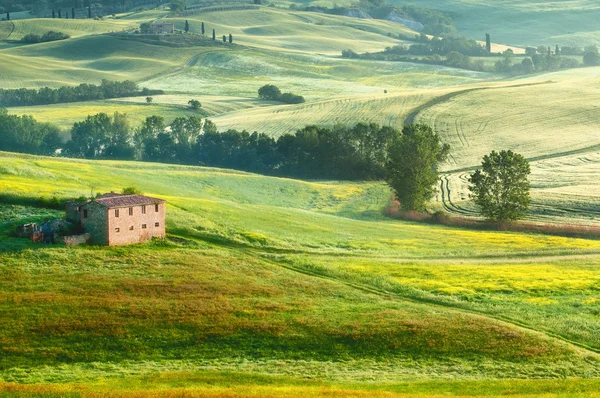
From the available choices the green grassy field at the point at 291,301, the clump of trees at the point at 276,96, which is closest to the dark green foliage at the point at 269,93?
the clump of trees at the point at 276,96

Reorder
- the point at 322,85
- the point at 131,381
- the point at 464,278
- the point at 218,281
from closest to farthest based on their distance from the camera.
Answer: the point at 131,381
the point at 218,281
the point at 464,278
the point at 322,85

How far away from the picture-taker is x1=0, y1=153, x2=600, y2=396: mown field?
4347cm

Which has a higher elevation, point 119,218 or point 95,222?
point 119,218

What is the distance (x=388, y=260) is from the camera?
212 feet

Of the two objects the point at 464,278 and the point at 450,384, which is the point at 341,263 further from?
the point at 450,384

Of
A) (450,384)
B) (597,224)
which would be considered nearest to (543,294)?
(450,384)

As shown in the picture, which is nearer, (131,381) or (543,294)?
(131,381)

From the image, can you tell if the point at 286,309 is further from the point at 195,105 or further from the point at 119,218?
the point at 195,105

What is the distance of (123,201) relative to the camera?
194 ft

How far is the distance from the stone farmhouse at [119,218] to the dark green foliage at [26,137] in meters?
65.4

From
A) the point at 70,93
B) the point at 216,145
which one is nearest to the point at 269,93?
the point at 70,93

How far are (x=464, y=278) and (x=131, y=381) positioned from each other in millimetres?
25123

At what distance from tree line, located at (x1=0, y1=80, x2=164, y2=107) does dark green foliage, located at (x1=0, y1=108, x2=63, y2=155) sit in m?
31.1

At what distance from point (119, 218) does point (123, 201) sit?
1238 mm
